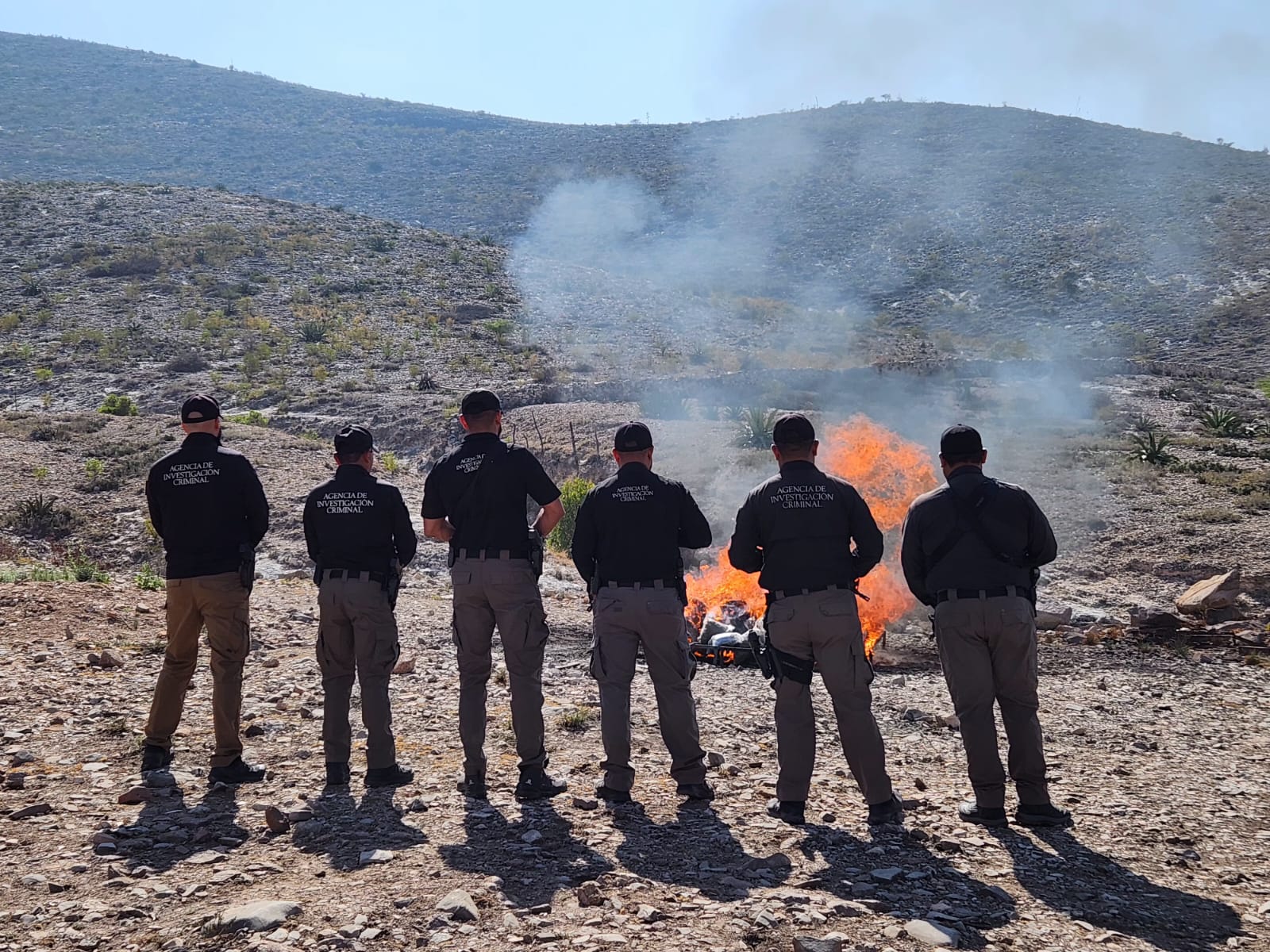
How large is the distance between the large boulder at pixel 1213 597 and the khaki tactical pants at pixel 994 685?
267 inches

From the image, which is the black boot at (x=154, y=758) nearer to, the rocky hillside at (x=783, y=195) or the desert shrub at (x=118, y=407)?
the desert shrub at (x=118, y=407)

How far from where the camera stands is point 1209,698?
24.9ft

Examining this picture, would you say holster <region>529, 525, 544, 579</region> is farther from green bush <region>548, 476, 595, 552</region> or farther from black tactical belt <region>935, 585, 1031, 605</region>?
green bush <region>548, 476, 595, 552</region>

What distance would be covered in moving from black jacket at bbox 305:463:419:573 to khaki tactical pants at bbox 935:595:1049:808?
106 inches

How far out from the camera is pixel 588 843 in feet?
14.4

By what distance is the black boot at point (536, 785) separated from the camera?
498 centimetres

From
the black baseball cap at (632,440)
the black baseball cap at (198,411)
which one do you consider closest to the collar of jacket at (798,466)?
the black baseball cap at (632,440)

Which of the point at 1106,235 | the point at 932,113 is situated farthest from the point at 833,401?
the point at 932,113

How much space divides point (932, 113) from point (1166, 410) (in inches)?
1886

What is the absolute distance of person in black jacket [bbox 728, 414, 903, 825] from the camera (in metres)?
4.64

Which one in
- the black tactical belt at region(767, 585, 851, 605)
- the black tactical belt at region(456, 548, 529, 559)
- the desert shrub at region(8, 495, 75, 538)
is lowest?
the desert shrub at region(8, 495, 75, 538)

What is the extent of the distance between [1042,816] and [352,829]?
3109 mm

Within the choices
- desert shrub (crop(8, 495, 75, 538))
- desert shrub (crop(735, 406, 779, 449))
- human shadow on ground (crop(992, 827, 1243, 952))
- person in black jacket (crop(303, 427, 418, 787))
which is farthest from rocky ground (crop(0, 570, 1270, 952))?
desert shrub (crop(735, 406, 779, 449))

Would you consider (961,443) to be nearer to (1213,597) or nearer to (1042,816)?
(1042,816)
